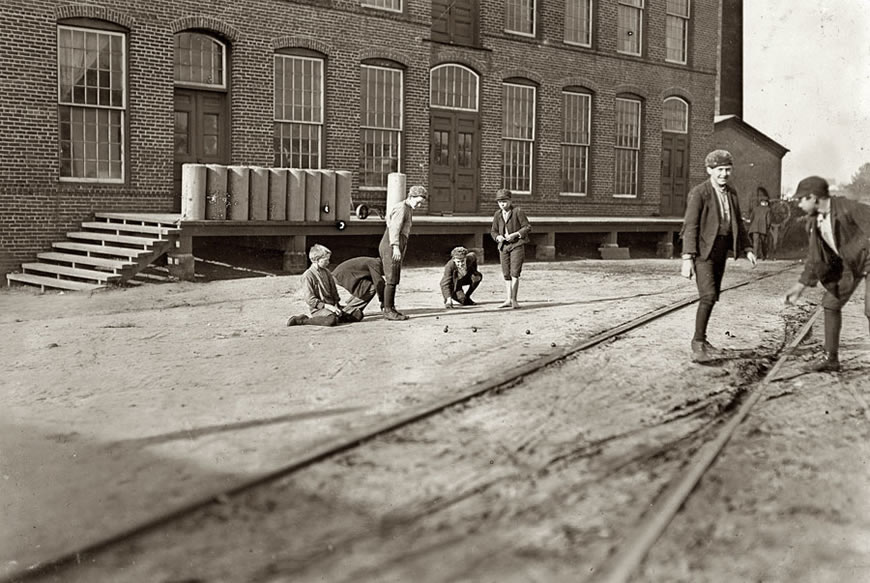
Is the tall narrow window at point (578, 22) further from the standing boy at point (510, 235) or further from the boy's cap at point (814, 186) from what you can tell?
the boy's cap at point (814, 186)

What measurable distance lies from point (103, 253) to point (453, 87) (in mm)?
9880

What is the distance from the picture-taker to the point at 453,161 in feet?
72.3

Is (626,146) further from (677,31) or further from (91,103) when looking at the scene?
(91,103)

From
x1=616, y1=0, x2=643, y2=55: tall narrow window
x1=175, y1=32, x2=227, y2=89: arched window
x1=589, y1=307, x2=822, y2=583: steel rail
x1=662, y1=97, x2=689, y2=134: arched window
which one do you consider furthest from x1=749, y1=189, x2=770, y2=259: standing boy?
x1=589, y1=307, x2=822, y2=583: steel rail

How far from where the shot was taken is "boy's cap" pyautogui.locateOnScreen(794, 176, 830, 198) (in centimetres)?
745

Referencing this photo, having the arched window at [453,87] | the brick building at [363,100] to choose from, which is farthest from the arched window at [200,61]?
the arched window at [453,87]

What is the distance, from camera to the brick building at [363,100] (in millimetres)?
15461

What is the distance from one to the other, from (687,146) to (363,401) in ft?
76.1

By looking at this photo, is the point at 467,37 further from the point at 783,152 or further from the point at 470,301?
the point at 783,152

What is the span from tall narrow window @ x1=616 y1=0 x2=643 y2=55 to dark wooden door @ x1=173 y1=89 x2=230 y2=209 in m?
12.1

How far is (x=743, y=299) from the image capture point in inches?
543

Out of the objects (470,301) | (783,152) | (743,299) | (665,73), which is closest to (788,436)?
(470,301)

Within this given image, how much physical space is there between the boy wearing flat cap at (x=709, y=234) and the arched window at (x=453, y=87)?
1347 centimetres

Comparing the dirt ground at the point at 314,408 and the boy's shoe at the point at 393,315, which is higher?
the boy's shoe at the point at 393,315
